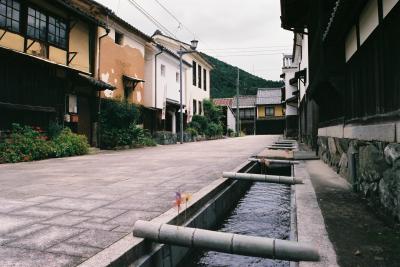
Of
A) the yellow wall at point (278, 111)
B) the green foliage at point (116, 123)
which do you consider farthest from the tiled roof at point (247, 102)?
the green foliage at point (116, 123)

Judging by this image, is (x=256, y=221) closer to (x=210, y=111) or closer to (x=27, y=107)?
(x=27, y=107)

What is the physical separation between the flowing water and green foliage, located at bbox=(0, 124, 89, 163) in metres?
8.16

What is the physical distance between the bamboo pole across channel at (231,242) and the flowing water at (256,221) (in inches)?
39.6

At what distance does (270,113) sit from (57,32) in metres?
47.7

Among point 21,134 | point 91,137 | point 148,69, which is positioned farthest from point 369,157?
point 148,69

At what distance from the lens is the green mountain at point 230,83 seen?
3268 inches

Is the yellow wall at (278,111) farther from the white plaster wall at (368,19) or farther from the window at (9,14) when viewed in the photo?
the white plaster wall at (368,19)

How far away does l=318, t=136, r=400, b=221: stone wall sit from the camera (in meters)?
3.95

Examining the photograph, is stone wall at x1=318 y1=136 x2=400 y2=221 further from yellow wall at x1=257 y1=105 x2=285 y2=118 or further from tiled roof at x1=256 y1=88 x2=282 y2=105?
tiled roof at x1=256 y1=88 x2=282 y2=105

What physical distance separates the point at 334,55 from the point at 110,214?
6.19 meters

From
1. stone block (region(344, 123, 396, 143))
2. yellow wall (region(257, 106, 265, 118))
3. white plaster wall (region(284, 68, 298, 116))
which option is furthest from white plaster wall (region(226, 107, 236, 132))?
stone block (region(344, 123, 396, 143))

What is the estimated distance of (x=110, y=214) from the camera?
4293 millimetres

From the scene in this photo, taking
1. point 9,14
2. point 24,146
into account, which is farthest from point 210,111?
point 24,146

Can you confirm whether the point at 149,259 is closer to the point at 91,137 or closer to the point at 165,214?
the point at 165,214
